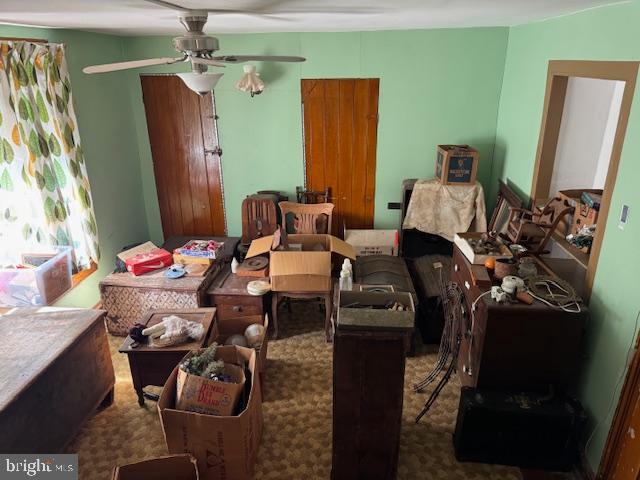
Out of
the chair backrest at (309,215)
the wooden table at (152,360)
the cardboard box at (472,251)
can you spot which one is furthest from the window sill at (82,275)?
the cardboard box at (472,251)

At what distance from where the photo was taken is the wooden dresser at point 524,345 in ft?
7.32

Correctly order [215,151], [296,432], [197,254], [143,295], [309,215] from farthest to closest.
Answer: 1. [215,151]
2. [309,215]
3. [197,254]
4. [143,295]
5. [296,432]

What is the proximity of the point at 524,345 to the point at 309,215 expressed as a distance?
2.31 m

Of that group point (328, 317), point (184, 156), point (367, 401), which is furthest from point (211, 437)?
point (184, 156)

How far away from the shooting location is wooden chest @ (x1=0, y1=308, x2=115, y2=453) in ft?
6.79

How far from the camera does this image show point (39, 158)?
9.77 feet

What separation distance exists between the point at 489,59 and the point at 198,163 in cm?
285

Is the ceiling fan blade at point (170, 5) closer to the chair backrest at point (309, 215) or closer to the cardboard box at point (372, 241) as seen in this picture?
the chair backrest at point (309, 215)

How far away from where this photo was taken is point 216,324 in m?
3.08

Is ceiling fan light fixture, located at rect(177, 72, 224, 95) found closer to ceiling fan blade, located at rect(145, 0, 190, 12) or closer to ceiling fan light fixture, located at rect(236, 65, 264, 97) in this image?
ceiling fan blade, located at rect(145, 0, 190, 12)

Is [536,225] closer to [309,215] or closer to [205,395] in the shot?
[309,215]

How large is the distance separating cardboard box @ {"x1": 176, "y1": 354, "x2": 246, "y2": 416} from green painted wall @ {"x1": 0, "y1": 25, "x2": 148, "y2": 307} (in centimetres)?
175

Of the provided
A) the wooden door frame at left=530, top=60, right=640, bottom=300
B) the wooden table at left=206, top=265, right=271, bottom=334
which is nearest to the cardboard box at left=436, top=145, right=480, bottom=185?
the wooden door frame at left=530, top=60, right=640, bottom=300

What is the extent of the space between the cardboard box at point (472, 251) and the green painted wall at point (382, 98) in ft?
5.02
